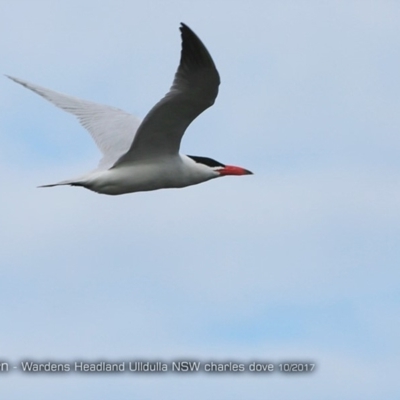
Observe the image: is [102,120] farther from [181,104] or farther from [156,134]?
[181,104]

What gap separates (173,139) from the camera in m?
13.4

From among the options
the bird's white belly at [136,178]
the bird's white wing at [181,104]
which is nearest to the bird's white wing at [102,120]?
the bird's white belly at [136,178]

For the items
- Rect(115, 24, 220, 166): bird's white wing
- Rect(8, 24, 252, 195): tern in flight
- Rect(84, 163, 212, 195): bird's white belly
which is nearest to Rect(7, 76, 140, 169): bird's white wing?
Rect(8, 24, 252, 195): tern in flight

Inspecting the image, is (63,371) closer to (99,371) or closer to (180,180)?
(99,371)

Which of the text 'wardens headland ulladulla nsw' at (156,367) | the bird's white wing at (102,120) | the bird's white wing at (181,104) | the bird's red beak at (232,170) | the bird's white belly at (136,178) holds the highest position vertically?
the bird's white wing at (102,120)

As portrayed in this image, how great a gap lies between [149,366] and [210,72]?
2946 mm

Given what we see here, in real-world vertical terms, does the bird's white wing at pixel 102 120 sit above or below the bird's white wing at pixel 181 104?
above

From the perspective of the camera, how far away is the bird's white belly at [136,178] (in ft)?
44.5

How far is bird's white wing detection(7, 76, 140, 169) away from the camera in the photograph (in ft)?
49.2

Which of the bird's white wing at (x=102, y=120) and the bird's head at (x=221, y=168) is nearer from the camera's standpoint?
the bird's head at (x=221, y=168)

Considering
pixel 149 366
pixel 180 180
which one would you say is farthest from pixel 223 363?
pixel 180 180

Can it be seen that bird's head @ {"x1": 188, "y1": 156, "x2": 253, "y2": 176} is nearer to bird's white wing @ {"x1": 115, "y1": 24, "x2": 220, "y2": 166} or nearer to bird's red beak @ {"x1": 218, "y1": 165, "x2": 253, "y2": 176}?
bird's red beak @ {"x1": 218, "y1": 165, "x2": 253, "y2": 176}

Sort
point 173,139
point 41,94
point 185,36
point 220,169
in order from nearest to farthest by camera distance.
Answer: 1. point 185,36
2. point 173,139
3. point 220,169
4. point 41,94

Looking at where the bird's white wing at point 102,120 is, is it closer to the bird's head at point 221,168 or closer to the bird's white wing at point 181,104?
the bird's head at point 221,168
